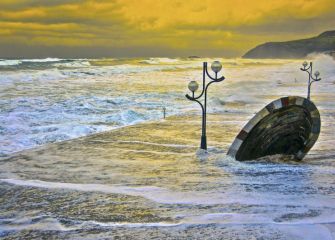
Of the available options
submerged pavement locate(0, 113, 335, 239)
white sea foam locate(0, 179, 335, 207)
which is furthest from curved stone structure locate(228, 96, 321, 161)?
white sea foam locate(0, 179, 335, 207)

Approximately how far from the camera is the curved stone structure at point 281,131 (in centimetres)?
999

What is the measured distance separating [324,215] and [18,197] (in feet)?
17.9

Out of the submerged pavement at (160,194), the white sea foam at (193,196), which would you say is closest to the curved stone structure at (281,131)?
the submerged pavement at (160,194)

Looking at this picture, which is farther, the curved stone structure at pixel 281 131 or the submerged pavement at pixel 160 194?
the curved stone structure at pixel 281 131

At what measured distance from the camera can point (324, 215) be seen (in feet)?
22.3

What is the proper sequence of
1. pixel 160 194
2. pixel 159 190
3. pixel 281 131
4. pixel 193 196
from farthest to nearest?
pixel 281 131, pixel 159 190, pixel 160 194, pixel 193 196

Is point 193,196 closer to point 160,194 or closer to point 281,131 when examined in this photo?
point 160,194

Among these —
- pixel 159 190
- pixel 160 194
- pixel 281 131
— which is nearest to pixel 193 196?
pixel 160 194

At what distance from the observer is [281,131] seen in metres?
10.7

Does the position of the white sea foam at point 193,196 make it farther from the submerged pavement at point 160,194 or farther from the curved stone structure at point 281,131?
the curved stone structure at point 281,131

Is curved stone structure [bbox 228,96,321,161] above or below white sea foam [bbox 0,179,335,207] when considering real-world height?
above

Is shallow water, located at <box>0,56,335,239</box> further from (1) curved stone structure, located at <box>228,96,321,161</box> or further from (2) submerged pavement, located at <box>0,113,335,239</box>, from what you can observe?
(1) curved stone structure, located at <box>228,96,321,161</box>

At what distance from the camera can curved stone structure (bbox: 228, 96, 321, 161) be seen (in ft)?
32.8

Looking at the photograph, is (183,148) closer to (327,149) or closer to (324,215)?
(327,149)
